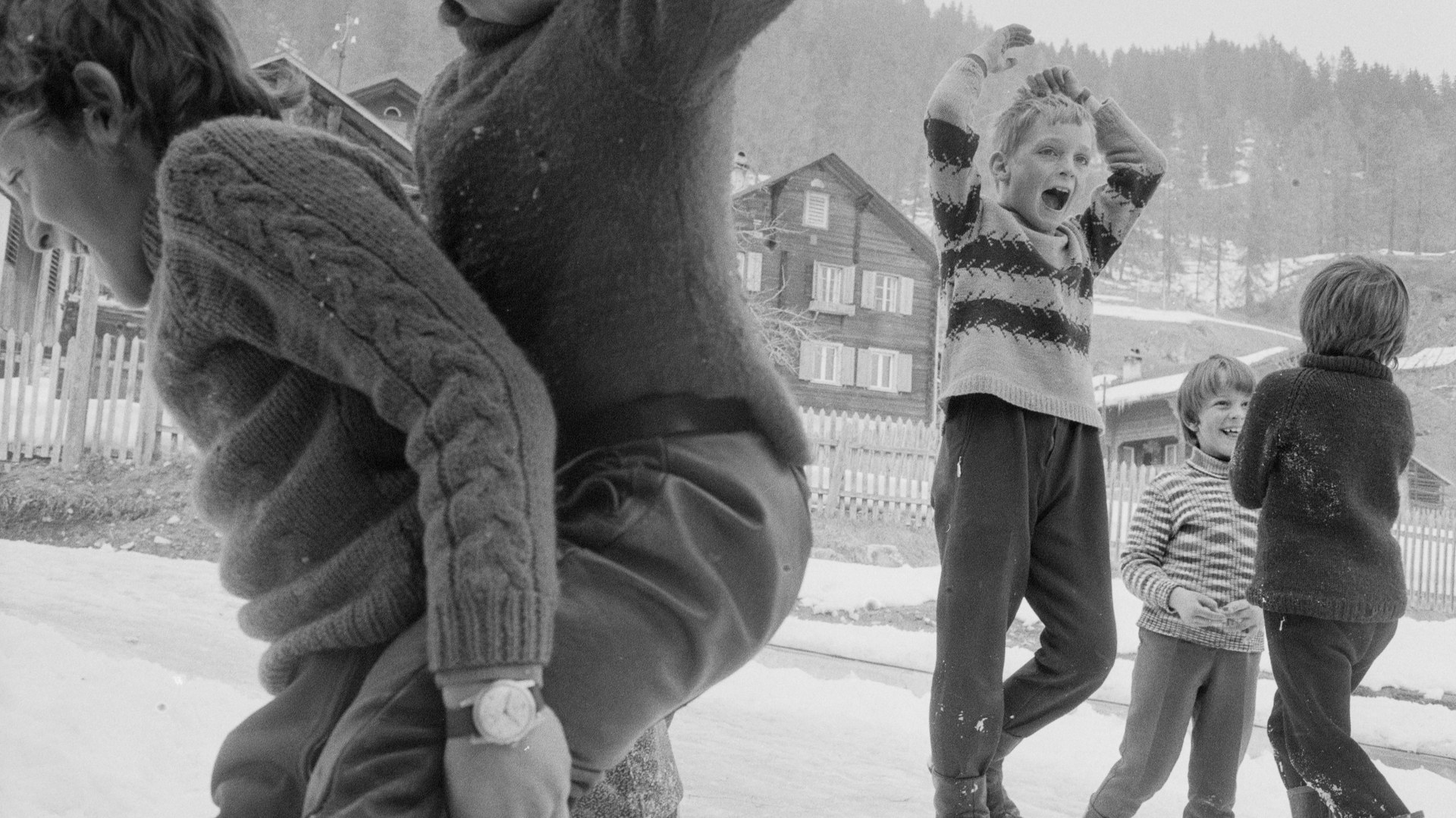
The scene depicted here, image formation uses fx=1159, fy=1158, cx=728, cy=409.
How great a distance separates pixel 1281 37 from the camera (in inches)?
2589

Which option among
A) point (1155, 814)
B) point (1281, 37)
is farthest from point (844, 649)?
point (1281, 37)

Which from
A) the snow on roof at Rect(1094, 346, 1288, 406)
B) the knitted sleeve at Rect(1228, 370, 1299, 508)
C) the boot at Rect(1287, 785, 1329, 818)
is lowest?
the snow on roof at Rect(1094, 346, 1288, 406)

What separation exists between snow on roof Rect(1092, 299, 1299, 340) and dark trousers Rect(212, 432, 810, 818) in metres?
57.0

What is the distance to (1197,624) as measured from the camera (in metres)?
2.70

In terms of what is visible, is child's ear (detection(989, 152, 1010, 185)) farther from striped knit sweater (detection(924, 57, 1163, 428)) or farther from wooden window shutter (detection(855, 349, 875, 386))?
wooden window shutter (detection(855, 349, 875, 386))

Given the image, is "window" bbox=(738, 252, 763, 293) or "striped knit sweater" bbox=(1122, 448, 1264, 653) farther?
"window" bbox=(738, 252, 763, 293)

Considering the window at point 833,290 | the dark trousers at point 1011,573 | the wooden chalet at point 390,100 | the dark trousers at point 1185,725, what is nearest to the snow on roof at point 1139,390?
the window at point 833,290

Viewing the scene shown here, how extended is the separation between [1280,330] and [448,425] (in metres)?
58.7

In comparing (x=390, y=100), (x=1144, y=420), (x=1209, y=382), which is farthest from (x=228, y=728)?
(x=1144, y=420)

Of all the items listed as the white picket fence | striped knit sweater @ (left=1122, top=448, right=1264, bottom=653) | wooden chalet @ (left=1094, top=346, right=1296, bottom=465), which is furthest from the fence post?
wooden chalet @ (left=1094, top=346, right=1296, bottom=465)

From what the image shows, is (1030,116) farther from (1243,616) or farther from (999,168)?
(1243,616)

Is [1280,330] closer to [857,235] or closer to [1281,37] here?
[1281,37]

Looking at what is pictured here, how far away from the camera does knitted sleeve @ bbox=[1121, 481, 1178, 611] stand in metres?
2.92

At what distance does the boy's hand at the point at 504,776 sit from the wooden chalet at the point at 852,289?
23668 mm
